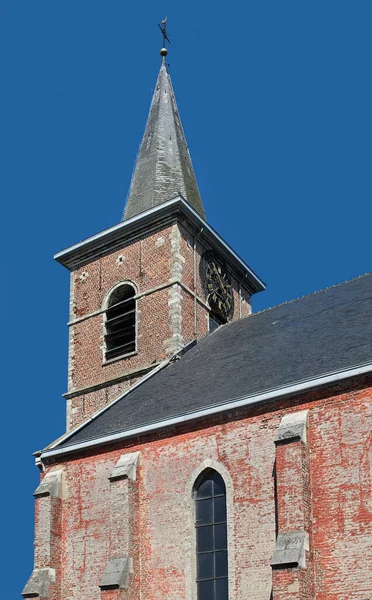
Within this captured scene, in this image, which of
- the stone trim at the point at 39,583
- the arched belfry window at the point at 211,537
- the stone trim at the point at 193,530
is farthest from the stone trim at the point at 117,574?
the stone trim at the point at 39,583

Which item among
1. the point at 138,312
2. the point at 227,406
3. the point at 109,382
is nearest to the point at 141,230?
the point at 138,312

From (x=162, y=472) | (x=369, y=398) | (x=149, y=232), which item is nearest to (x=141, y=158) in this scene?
(x=149, y=232)

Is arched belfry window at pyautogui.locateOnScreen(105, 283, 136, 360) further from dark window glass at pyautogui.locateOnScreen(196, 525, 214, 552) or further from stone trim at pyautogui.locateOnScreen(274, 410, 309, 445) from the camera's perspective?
stone trim at pyautogui.locateOnScreen(274, 410, 309, 445)

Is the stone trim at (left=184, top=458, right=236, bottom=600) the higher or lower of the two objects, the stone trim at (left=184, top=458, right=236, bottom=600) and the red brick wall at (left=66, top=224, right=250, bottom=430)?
the lower

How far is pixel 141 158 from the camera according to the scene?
2755 cm

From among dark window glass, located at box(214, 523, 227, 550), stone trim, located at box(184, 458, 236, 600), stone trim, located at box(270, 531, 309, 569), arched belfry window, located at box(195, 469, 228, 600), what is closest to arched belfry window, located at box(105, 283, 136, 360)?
stone trim, located at box(184, 458, 236, 600)

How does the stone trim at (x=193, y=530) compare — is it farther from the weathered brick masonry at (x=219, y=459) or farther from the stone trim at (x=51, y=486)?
the stone trim at (x=51, y=486)

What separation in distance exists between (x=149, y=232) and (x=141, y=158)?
12.8ft

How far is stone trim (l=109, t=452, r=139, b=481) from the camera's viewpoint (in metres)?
16.8

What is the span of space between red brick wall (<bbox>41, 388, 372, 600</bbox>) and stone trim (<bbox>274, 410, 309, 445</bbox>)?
151 millimetres

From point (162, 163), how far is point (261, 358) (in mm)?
10471

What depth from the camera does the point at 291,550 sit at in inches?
550

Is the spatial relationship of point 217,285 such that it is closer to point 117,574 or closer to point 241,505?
point 241,505

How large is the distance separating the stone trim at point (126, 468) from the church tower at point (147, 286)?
5377 millimetres
